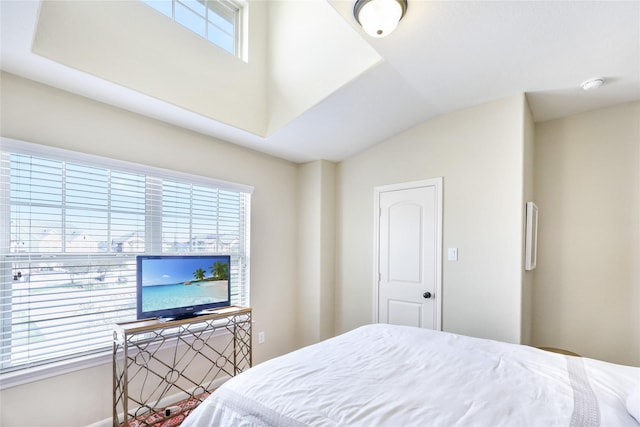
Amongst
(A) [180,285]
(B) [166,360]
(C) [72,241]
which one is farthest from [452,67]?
(B) [166,360]

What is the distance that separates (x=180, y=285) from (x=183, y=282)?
0.10ft

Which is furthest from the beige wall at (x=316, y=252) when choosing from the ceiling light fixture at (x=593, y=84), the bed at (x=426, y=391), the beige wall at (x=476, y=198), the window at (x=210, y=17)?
the ceiling light fixture at (x=593, y=84)

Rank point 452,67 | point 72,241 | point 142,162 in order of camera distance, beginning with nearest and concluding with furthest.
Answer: point 72,241
point 452,67
point 142,162

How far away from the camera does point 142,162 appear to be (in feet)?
8.13

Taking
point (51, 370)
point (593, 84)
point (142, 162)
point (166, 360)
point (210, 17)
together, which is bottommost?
point (166, 360)

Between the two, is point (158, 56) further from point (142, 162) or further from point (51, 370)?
point (51, 370)

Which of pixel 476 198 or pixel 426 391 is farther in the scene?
pixel 476 198

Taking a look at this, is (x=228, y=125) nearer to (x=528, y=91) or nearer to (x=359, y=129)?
(x=359, y=129)

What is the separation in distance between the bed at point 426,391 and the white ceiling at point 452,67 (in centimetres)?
182

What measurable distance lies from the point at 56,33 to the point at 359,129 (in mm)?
2281

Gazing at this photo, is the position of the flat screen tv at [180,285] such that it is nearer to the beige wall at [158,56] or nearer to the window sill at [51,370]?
the window sill at [51,370]

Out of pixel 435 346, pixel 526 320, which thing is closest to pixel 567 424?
pixel 435 346

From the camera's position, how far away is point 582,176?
274 centimetres

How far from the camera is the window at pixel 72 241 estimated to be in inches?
74.5
